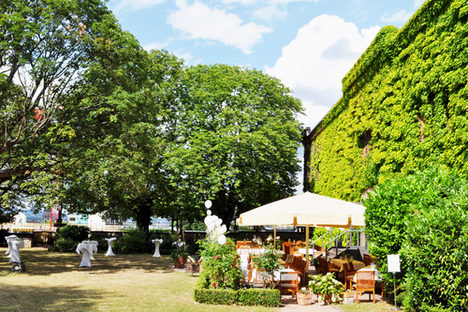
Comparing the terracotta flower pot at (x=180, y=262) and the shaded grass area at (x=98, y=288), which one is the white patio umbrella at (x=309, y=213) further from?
the terracotta flower pot at (x=180, y=262)

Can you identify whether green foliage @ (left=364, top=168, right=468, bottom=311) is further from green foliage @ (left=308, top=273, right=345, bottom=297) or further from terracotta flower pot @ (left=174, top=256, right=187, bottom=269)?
terracotta flower pot @ (left=174, top=256, right=187, bottom=269)

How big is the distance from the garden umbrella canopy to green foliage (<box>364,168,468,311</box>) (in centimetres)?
72

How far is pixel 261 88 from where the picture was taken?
28.5m

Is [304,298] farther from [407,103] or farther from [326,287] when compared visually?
[407,103]

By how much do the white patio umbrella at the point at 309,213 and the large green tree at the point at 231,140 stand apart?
13.2m

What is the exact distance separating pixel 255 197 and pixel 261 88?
7757 millimetres

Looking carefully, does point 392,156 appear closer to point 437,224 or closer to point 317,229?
point 437,224

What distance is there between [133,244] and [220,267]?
1694cm

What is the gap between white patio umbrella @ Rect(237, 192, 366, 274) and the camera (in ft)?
34.2

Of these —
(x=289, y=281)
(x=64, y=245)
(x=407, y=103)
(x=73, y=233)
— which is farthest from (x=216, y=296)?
(x=73, y=233)

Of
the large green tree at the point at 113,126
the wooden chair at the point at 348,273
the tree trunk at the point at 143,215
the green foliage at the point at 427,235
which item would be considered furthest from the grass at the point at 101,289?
the tree trunk at the point at 143,215

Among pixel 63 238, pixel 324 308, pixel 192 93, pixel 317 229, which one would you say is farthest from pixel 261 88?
pixel 324 308

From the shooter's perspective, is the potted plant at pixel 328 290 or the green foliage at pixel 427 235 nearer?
the green foliage at pixel 427 235

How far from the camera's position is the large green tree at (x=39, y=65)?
1591cm
